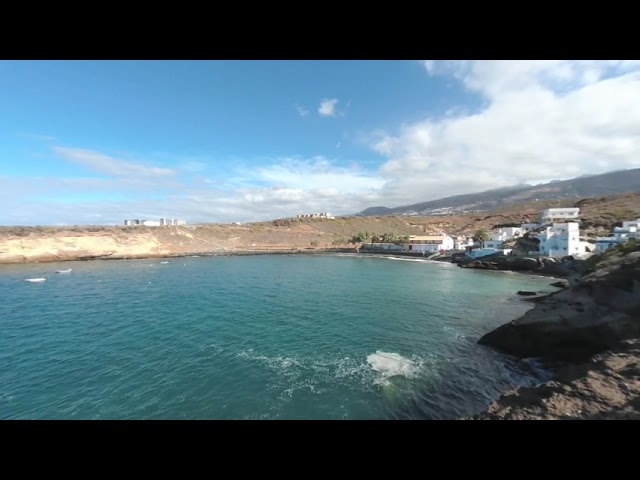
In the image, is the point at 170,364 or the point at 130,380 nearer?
the point at 130,380

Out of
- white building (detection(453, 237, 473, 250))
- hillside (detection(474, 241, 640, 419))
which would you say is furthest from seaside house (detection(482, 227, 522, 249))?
hillside (detection(474, 241, 640, 419))

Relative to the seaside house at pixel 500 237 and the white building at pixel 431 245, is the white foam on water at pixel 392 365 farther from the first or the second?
the white building at pixel 431 245

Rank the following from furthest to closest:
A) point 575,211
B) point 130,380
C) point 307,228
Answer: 1. point 307,228
2. point 575,211
3. point 130,380

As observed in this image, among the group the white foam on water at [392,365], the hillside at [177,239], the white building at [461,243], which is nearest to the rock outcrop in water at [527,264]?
the white building at [461,243]

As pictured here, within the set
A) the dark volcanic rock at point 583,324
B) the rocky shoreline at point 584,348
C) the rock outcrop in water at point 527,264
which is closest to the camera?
the rocky shoreline at point 584,348

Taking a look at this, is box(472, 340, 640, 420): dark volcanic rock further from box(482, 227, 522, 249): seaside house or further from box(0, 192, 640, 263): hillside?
box(0, 192, 640, 263): hillside

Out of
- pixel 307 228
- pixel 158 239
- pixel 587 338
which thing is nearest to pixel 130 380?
pixel 587 338
